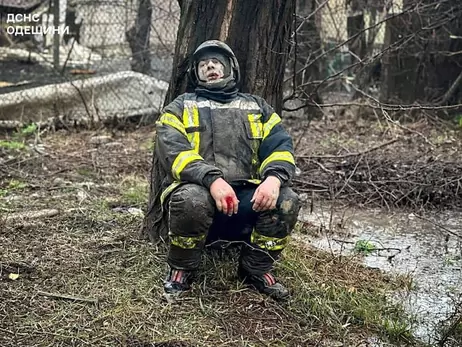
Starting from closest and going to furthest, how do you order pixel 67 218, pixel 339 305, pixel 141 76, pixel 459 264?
pixel 339 305, pixel 459 264, pixel 67 218, pixel 141 76

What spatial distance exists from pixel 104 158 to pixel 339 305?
4140 millimetres

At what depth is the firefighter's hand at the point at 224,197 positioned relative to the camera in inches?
149

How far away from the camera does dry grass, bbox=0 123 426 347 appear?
363 centimetres

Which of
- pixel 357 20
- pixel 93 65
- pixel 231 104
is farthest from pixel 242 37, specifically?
pixel 93 65

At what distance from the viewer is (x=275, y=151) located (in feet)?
13.7

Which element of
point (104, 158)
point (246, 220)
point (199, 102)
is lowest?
point (104, 158)

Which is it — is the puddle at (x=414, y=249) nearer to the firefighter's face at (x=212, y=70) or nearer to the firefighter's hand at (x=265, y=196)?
the firefighter's hand at (x=265, y=196)

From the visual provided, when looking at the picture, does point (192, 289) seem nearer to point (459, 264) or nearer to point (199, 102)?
point (199, 102)

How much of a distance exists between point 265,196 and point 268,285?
0.58m

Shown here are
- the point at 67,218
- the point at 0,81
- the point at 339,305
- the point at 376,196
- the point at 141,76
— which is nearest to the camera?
the point at 339,305

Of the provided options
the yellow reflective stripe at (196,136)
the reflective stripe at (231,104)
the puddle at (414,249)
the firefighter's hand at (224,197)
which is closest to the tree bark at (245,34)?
the reflective stripe at (231,104)

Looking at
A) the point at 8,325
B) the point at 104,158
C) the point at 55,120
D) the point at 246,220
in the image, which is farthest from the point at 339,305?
the point at 55,120

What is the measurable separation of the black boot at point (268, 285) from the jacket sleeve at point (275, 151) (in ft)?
1.79

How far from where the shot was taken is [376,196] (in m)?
6.52
